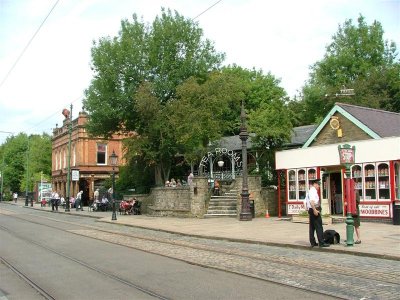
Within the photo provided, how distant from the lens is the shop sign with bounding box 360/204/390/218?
20.7m

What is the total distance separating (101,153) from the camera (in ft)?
187

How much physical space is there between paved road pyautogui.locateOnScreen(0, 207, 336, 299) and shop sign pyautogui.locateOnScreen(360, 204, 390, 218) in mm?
8781

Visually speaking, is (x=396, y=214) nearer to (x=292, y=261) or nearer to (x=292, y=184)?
(x=292, y=184)

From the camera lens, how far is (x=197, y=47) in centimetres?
3628

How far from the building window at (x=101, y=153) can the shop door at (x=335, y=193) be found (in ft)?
123

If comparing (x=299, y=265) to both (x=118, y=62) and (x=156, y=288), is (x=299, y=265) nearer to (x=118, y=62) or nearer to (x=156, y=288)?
(x=156, y=288)

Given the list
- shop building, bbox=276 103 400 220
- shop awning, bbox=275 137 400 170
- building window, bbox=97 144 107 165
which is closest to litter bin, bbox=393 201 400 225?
shop building, bbox=276 103 400 220

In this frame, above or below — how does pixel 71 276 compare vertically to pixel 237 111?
below

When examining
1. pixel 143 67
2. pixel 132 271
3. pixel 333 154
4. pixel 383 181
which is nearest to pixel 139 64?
pixel 143 67

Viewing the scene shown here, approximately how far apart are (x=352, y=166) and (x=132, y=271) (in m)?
13.0

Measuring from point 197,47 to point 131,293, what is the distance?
3017 cm

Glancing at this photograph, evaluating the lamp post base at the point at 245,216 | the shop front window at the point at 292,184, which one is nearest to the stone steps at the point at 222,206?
the lamp post base at the point at 245,216

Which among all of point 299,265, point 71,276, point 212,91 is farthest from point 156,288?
point 212,91

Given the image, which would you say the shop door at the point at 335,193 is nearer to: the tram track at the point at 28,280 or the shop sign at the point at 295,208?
the shop sign at the point at 295,208
